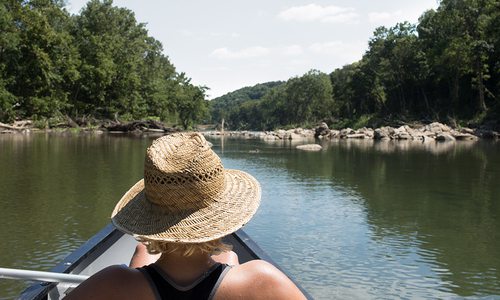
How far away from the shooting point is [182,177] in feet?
5.50

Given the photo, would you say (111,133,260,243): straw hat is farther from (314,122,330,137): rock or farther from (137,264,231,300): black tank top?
(314,122,330,137): rock

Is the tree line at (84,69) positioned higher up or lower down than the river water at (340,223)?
higher up

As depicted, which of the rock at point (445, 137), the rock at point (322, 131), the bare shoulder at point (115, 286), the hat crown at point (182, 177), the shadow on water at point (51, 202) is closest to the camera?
the bare shoulder at point (115, 286)

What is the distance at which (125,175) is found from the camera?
14.9m

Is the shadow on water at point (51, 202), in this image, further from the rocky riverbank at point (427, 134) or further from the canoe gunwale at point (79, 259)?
the rocky riverbank at point (427, 134)

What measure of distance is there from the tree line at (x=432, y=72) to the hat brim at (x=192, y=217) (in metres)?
47.1

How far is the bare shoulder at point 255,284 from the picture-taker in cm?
161

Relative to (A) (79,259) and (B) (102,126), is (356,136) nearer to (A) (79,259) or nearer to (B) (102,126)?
(B) (102,126)

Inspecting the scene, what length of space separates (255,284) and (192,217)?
308mm

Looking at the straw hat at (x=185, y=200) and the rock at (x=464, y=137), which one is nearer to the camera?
the straw hat at (x=185, y=200)

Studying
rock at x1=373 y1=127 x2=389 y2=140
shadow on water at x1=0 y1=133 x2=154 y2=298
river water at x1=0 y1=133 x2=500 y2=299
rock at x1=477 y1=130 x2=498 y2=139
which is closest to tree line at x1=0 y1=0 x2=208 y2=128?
shadow on water at x1=0 y1=133 x2=154 y2=298

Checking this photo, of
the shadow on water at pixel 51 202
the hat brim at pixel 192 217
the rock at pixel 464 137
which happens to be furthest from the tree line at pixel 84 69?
the hat brim at pixel 192 217

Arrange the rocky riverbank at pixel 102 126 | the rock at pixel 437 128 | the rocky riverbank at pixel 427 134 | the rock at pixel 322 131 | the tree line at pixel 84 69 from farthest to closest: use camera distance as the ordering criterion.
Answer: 1. the rock at pixel 322 131
2. the rocky riverbank at pixel 102 126
3. the rock at pixel 437 128
4. the tree line at pixel 84 69
5. the rocky riverbank at pixel 427 134

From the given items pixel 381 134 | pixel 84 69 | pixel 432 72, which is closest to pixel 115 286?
pixel 381 134
